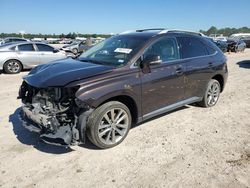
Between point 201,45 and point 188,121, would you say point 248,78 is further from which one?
point 188,121

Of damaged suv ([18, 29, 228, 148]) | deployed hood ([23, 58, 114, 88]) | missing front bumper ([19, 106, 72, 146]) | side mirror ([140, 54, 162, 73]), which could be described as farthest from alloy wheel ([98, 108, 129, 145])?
side mirror ([140, 54, 162, 73])

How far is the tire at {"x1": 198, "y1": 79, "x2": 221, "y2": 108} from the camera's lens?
6.07 metres

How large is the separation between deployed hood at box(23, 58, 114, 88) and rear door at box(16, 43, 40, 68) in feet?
26.7

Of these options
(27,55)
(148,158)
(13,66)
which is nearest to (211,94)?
(148,158)

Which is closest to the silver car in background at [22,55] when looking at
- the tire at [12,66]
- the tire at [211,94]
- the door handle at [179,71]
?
the tire at [12,66]

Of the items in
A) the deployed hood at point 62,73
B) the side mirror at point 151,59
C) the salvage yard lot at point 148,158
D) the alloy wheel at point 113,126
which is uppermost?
the side mirror at point 151,59

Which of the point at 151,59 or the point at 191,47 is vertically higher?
the point at 191,47

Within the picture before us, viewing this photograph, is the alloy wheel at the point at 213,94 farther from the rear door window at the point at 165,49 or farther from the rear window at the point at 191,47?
the rear door window at the point at 165,49

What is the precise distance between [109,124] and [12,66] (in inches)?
363

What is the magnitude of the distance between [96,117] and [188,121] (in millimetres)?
2355

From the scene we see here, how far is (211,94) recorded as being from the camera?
6.23 metres

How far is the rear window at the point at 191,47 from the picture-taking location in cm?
525

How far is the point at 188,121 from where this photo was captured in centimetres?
536

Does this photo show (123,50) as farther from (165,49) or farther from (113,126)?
(113,126)
